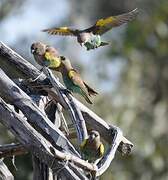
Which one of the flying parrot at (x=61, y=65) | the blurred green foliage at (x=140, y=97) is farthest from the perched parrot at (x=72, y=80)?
the blurred green foliage at (x=140, y=97)

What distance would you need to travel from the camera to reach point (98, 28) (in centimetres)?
205

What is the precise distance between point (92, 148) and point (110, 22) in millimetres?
533

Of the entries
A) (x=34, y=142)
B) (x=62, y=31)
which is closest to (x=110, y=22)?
(x=62, y=31)

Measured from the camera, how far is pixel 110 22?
80.4 inches

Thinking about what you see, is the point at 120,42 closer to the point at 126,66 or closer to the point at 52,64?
the point at 126,66

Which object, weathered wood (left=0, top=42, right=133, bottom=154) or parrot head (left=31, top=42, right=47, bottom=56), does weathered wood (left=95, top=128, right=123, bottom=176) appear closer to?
weathered wood (left=0, top=42, right=133, bottom=154)

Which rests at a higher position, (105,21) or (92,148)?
(105,21)

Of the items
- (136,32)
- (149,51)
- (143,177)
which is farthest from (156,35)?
(143,177)

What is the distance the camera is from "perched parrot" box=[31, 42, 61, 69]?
175 cm

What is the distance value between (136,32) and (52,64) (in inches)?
185

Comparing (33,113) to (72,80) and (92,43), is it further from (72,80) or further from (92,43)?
(92,43)

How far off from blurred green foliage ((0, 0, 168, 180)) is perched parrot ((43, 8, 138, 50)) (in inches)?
107

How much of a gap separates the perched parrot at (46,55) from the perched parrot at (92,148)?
0.21 m

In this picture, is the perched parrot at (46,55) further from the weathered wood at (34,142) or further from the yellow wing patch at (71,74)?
the weathered wood at (34,142)
